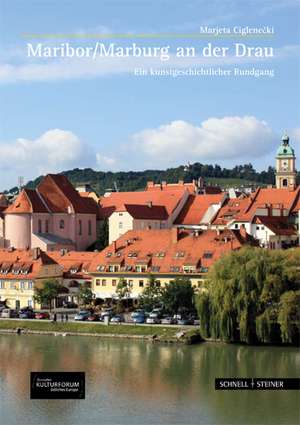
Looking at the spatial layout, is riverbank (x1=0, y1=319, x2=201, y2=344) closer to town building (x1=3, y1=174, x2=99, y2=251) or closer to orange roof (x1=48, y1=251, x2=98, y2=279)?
orange roof (x1=48, y1=251, x2=98, y2=279)

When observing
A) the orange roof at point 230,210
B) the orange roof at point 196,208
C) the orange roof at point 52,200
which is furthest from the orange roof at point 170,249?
the orange roof at point 52,200

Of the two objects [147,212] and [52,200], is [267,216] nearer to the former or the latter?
[147,212]

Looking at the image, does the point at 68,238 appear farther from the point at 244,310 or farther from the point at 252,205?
the point at 244,310

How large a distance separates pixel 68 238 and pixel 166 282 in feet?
57.6

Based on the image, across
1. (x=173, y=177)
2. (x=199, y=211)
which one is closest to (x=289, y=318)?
(x=199, y=211)

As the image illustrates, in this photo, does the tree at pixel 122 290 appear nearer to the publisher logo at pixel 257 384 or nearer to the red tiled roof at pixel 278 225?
the red tiled roof at pixel 278 225

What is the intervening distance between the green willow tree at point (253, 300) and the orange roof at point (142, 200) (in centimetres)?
2379

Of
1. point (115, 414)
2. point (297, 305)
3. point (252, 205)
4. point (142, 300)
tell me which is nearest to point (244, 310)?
point (297, 305)

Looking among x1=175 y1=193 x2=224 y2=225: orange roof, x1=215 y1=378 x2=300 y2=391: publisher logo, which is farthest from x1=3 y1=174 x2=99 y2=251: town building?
x1=215 y1=378 x2=300 y2=391: publisher logo

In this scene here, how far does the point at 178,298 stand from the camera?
39000mm

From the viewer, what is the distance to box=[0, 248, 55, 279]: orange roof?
44.9m

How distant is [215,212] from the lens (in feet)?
189

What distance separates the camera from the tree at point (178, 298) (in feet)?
128

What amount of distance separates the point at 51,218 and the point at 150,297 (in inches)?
744
